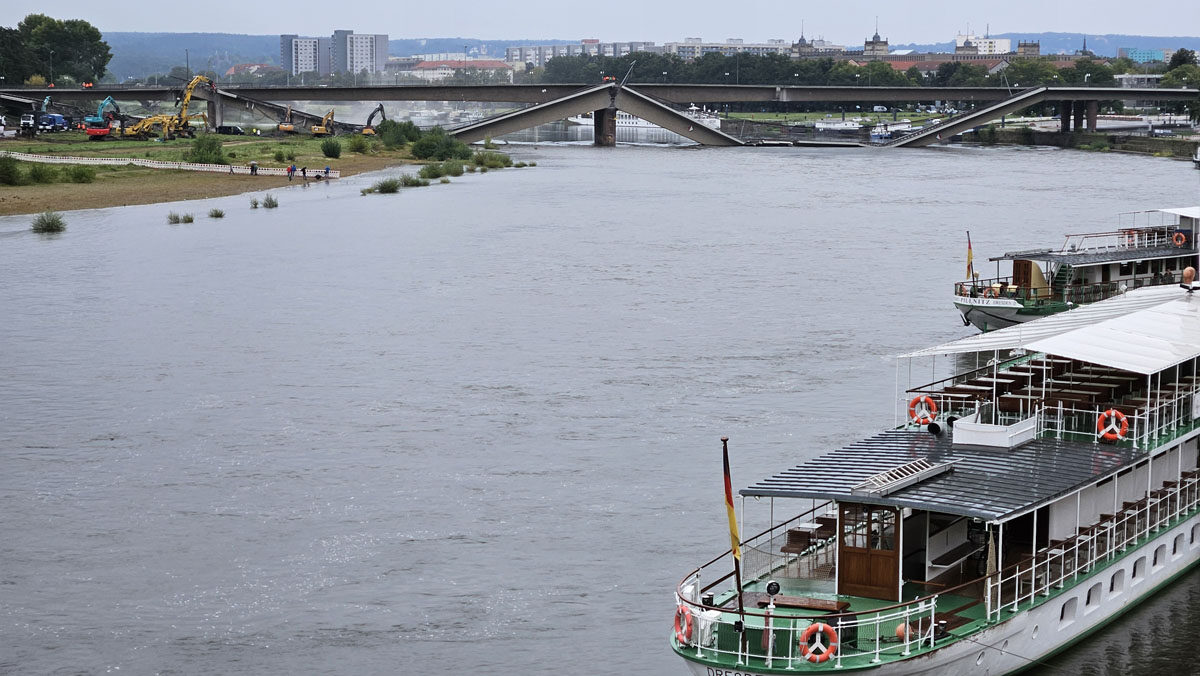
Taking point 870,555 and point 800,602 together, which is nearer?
point 800,602

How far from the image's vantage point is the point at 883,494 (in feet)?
57.0

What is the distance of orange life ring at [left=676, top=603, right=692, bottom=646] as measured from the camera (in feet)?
53.9

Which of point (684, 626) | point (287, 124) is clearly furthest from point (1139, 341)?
point (287, 124)

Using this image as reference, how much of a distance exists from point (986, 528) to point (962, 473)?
826 mm

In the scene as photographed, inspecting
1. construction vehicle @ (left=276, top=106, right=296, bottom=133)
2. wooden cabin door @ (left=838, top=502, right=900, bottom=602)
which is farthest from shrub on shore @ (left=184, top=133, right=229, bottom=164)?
wooden cabin door @ (left=838, top=502, right=900, bottom=602)

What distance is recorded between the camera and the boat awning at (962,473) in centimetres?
1738

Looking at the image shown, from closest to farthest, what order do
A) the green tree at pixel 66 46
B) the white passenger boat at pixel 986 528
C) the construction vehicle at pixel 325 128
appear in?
the white passenger boat at pixel 986 528
the construction vehicle at pixel 325 128
the green tree at pixel 66 46

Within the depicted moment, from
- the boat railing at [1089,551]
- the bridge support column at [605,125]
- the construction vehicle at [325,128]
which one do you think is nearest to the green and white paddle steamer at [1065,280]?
the boat railing at [1089,551]

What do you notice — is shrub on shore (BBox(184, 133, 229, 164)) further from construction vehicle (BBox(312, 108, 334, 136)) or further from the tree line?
the tree line

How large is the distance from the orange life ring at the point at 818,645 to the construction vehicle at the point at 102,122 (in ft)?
360

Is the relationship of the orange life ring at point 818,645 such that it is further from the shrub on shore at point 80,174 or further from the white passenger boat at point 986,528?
the shrub on shore at point 80,174

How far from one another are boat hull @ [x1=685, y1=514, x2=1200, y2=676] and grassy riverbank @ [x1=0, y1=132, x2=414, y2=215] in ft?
199

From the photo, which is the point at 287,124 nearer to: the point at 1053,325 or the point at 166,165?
the point at 166,165

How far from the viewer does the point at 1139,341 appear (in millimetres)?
21844
